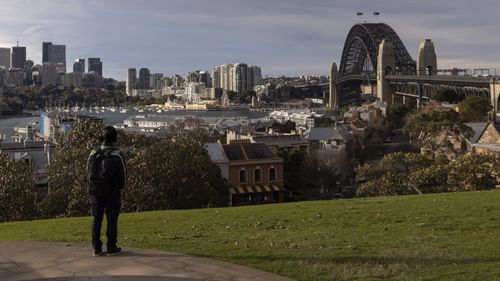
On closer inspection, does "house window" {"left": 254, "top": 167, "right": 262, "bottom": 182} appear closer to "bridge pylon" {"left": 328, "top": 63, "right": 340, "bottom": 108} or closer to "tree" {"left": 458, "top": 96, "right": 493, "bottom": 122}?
"tree" {"left": 458, "top": 96, "right": 493, "bottom": 122}

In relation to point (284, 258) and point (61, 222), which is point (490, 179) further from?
point (284, 258)

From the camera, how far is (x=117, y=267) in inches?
245

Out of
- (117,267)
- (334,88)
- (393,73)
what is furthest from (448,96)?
(117,267)

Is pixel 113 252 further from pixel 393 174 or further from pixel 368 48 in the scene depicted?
pixel 368 48

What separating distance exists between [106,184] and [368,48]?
420ft

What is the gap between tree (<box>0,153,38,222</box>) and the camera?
742 inches

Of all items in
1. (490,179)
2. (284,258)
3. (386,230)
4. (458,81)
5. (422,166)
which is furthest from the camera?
(458,81)

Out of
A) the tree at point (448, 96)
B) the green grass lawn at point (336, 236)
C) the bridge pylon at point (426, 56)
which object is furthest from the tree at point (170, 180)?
the bridge pylon at point (426, 56)

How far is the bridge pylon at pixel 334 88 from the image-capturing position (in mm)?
142200

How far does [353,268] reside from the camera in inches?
242

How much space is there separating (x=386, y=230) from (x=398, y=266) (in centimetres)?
244

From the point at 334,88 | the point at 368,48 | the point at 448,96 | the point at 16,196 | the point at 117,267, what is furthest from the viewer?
the point at 334,88

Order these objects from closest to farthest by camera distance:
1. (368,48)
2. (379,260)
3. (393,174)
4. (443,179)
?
(379,260), (443,179), (393,174), (368,48)

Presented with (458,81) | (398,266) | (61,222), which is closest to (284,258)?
(398,266)
